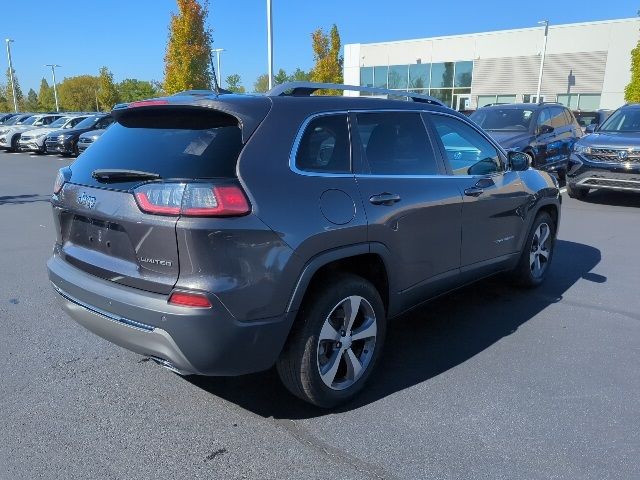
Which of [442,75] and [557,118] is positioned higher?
[442,75]

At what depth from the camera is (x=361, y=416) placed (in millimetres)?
3100

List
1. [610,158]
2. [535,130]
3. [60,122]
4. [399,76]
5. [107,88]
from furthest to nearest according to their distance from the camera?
[107,88] < [399,76] < [60,122] < [535,130] < [610,158]

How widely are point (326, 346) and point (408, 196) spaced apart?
1.07 meters

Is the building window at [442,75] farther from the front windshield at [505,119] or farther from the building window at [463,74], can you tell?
the front windshield at [505,119]

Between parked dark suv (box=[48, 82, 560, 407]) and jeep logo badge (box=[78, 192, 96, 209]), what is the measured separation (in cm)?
2

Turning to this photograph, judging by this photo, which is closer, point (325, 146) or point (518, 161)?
point (325, 146)

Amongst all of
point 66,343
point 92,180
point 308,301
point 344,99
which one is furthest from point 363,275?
point 66,343

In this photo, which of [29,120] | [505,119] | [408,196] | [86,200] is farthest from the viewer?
[29,120]

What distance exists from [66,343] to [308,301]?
6.85 ft

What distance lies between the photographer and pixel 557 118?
12141 mm

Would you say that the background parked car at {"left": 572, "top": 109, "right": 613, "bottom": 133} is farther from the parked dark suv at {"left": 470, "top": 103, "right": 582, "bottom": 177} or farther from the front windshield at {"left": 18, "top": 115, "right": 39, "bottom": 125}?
the front windshield at {"left": 18, "top": 115, "right": 39, "bottom": 125}

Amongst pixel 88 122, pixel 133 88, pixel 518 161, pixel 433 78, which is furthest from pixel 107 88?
pixel 518 161

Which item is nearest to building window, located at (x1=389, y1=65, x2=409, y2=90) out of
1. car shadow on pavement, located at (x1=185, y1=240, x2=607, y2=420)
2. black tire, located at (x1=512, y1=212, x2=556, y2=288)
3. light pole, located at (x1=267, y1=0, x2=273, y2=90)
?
light pole, located at (x1=267, y1=0, x2=273, y2=90)

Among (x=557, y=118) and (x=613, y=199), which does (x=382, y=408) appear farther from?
(x=557, y=118)
